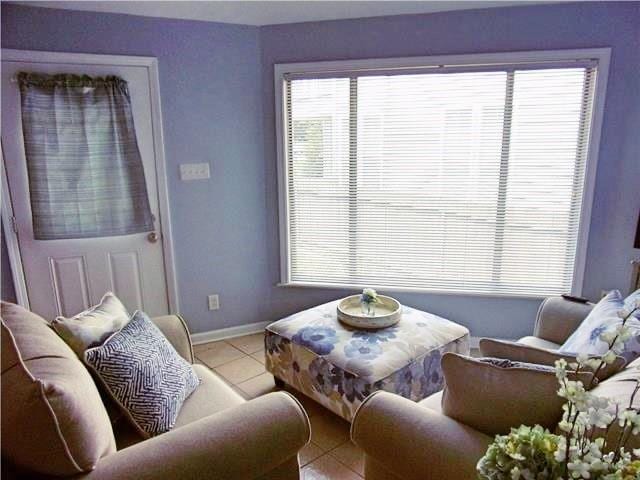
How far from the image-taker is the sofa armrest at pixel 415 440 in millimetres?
1275

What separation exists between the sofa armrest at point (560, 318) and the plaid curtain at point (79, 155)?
2535 millimetres

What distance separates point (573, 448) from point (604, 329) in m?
1.17

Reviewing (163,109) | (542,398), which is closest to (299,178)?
(163,109)

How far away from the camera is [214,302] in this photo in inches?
134

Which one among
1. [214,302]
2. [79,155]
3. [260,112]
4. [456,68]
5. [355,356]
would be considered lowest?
[214,302]

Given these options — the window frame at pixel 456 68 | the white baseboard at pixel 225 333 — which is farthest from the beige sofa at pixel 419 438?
the white baseboard at pixel 225 333

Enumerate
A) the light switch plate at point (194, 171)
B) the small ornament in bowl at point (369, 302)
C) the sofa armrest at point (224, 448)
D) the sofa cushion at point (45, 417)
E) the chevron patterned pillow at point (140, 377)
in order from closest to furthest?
the sofa cushion at point (45, 417), the sofa armrest at point (224, 448), the chevron patterned pillow at point (140, 377), the small ornament in bowl at point (369, 302), the light switch plate at point (194, 171)

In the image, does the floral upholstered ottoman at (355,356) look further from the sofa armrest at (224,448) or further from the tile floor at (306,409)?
the sofa armrest at (224,448)

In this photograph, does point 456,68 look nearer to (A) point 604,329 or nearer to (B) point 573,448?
(A) point 604,329

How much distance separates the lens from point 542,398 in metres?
1.23

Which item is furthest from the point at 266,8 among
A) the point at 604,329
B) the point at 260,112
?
the point at 604,329

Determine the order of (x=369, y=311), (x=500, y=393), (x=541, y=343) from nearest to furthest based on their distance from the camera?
(x=500, y=393) → (x=541, y=343) → (x=369, y=311)

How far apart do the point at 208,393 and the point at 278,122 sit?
6.57 ft

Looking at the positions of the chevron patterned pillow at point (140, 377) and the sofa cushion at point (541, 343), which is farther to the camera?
the sofa cushion at point (541, 343)
